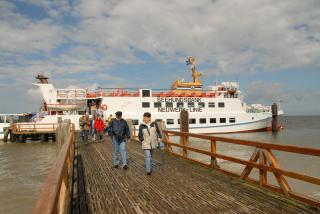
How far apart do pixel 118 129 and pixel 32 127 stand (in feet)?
87.5

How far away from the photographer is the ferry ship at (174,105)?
34594 millimetres

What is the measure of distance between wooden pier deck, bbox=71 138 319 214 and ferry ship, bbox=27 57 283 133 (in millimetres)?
24319

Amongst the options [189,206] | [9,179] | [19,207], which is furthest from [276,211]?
[9,179]

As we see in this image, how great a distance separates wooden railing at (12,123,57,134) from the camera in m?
32.7

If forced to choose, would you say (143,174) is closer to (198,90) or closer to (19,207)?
(19,207)

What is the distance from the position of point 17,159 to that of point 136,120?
15275 millimetres

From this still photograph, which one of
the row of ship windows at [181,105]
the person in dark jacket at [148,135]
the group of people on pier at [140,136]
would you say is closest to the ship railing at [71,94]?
the row of ship windows at [181,105]

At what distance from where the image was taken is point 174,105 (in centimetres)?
3688

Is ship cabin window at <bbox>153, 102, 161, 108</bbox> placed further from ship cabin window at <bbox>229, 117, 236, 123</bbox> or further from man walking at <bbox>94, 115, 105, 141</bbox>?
man walking at <bbox>94, 115, 105, 141</bbox>

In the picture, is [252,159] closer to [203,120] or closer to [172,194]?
[172,194]

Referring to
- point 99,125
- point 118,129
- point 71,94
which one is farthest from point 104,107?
point 118,129

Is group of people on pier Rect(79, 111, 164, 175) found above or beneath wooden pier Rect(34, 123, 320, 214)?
above

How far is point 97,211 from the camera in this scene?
221 inches

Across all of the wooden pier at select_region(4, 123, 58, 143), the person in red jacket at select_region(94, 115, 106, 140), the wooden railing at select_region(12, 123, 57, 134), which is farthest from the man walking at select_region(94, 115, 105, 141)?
the wooden railing at select_region(12, 123, 57, 134)
